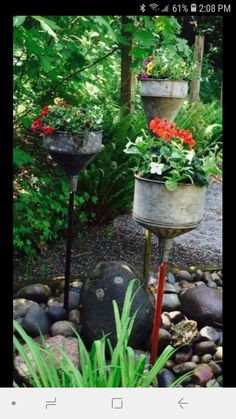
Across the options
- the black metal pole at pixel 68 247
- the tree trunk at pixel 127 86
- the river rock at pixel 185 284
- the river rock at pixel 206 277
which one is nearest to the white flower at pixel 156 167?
the black metal pole at pixel 68 247

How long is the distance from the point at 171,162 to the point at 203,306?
0.68 m

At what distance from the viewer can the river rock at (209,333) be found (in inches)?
66.6

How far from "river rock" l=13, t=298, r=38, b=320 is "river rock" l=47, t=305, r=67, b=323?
0.06 metres

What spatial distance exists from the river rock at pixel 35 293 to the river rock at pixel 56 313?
155 mm

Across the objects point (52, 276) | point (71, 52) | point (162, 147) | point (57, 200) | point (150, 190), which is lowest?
point (52, 276)

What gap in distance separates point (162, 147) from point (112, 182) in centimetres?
140

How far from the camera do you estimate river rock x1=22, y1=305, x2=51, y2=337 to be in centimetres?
172

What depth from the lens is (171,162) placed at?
51.9 inches

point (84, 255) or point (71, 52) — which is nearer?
point (71, 52)

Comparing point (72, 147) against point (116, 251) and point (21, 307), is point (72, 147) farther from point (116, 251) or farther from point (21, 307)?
point (116, 251)

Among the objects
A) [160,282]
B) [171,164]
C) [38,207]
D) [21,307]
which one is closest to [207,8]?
[171,164]

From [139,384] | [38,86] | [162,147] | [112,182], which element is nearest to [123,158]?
[112,182]

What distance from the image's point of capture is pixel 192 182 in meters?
1.31
